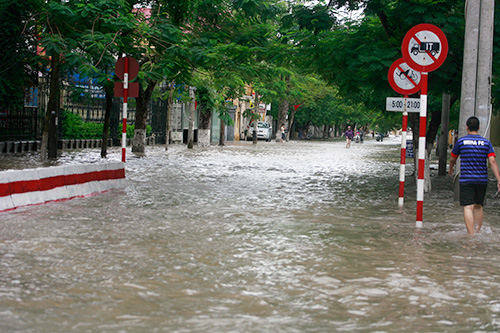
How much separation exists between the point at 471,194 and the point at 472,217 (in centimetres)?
31

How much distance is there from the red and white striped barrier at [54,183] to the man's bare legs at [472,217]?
6.72m

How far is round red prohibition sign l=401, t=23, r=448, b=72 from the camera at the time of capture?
1077 cm

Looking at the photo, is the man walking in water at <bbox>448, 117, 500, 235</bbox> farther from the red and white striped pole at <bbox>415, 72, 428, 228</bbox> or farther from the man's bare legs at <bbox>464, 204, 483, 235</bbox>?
the red and white striped pole at <bbox>415, 72, 428, 228</bbox>

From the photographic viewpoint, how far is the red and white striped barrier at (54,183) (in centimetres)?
1145

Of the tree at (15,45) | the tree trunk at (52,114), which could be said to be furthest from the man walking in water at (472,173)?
the tree at (15,45)

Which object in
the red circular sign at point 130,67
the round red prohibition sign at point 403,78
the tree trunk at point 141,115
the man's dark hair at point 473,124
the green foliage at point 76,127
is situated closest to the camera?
the man's dark hair at point 473,124

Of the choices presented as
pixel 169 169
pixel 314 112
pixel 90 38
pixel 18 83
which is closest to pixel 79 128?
pixel 18 83

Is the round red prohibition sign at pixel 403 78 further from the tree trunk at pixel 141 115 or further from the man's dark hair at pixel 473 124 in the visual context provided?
the tree trunk at pixel 141 115

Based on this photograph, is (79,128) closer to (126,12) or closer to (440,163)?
(126,12)

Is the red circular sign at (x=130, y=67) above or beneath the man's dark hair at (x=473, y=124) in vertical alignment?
above

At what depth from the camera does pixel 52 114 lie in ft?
78.0

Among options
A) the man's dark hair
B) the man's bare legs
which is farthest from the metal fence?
the man's bare legs

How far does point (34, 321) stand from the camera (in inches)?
202

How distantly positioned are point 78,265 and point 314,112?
75.7 m
